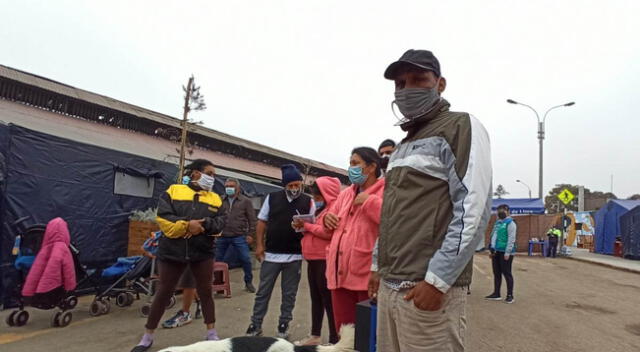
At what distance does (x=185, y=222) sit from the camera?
4262 millimetres

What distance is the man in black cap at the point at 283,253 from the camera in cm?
467

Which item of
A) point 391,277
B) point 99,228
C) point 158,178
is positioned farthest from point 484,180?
point 158,178

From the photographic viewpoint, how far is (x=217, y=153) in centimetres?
2789

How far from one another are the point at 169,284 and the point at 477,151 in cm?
350

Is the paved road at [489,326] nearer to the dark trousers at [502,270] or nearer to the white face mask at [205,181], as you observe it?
the dark trousers at [502,270]

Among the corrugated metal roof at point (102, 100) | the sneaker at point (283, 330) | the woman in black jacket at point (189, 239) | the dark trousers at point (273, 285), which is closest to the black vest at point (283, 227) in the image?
the dark trousers at point (273, 285)

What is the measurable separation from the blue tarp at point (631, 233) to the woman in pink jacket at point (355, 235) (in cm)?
2155

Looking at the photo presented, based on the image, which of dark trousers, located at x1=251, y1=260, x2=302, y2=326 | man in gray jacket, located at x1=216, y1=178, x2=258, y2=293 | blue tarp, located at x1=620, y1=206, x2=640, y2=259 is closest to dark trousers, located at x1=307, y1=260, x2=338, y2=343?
dark trousers, located at x1=251, y1=260, x2=302, y2=326

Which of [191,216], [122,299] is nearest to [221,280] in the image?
[122,299]

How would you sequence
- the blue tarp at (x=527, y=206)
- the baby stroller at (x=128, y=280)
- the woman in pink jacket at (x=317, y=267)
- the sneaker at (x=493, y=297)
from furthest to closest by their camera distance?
the blue tarp at (x=527, y=206) < the sneaker at (x=493, y=297) < the baby stroller at (x=128, y=280) < the woman in pink jacket at (x=317, y=267)

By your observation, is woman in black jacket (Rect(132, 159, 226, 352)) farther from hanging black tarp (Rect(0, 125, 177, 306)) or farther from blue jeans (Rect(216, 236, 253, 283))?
blue jeans (Rect(216, 236, 253, 283))

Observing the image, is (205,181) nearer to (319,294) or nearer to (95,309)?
(319,294)

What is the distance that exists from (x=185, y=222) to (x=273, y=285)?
1.25 m

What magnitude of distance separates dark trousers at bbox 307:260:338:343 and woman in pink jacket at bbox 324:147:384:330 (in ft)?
2.34
